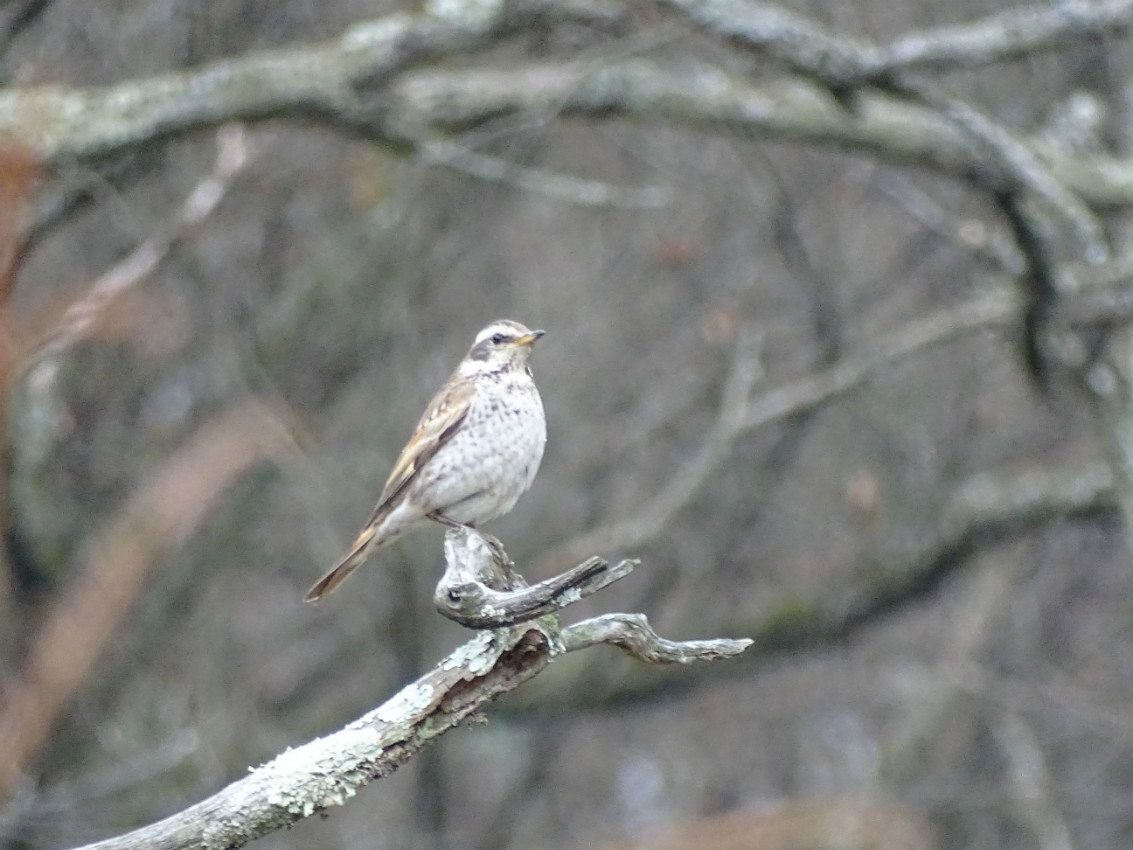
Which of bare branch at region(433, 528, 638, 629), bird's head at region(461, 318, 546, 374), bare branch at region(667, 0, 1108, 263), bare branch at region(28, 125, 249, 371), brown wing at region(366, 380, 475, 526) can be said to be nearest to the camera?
bare branch at region(433, 528, 638, 629)

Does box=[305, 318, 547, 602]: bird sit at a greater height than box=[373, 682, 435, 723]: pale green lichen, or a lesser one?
greater

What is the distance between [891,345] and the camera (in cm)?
928

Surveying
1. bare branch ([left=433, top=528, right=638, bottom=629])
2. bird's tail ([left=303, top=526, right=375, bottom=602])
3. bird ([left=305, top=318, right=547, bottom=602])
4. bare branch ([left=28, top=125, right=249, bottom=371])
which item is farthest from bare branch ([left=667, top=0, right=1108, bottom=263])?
bare branch ([left=433, top=528, right=638, bottom=629])

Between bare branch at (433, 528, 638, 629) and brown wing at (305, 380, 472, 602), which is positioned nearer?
bare branch at (433, 528, 638, 629)

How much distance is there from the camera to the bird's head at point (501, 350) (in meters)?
7.02

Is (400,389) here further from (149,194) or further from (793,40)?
(793,40)

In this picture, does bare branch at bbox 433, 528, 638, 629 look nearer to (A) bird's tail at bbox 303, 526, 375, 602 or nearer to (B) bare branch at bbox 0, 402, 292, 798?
(B) bare branch at bbox 0, 402, 292, 798

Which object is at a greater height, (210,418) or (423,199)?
(423,199)

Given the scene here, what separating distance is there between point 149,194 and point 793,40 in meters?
4.93

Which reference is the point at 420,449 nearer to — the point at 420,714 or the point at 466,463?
the point at 466,463

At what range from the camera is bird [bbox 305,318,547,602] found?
259 inches

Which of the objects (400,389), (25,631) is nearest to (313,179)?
(400,389)

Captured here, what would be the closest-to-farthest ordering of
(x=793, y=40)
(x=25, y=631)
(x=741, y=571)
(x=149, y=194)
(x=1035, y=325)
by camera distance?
(x=793, y=40)
(x=1035, y=325)
(x=25, y=631)
(x=149, y=194)
(x=741, y=571)

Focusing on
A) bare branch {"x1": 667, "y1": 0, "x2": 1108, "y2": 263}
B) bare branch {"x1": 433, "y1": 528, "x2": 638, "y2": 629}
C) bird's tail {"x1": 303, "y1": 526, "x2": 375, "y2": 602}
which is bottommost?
bare branch {"x1": 433, "y1": 528, "x2": 638, "y2": 629}
